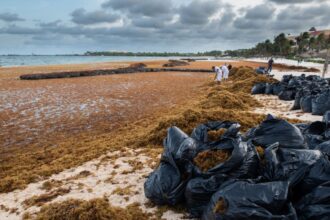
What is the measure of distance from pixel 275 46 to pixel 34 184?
8534 centimetres

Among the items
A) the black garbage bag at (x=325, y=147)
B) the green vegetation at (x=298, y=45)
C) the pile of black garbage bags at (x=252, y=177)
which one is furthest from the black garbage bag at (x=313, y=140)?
the green vegetation at (x=298, y=45)

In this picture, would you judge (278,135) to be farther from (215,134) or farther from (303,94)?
(303,94)

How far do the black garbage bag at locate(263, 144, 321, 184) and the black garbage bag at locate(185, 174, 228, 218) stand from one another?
474 mm

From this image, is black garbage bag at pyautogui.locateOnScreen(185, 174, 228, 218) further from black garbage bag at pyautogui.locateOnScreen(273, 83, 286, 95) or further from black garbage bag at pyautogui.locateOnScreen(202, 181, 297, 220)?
black garbage bag at pyautogui.locateOnScreen(273, 83, 286, 95)

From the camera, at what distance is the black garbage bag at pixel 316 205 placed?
8.30 ft

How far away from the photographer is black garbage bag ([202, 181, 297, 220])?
2.43 meters

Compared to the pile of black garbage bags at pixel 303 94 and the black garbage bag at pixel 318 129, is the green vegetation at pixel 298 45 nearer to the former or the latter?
the pile of black garbage bags at pixel 303 94

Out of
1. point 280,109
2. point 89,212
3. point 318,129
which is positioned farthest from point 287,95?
point 89,212

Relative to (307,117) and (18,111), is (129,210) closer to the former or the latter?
(307,117)

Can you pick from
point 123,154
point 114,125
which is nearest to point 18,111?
point 114,125

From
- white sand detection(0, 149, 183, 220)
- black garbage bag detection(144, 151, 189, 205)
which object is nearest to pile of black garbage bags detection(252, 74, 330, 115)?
white sand detection(0, 149, 183, 220)

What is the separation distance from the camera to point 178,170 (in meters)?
3.35

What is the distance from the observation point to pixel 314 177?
9.11 ft

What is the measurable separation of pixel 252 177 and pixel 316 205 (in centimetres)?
67
